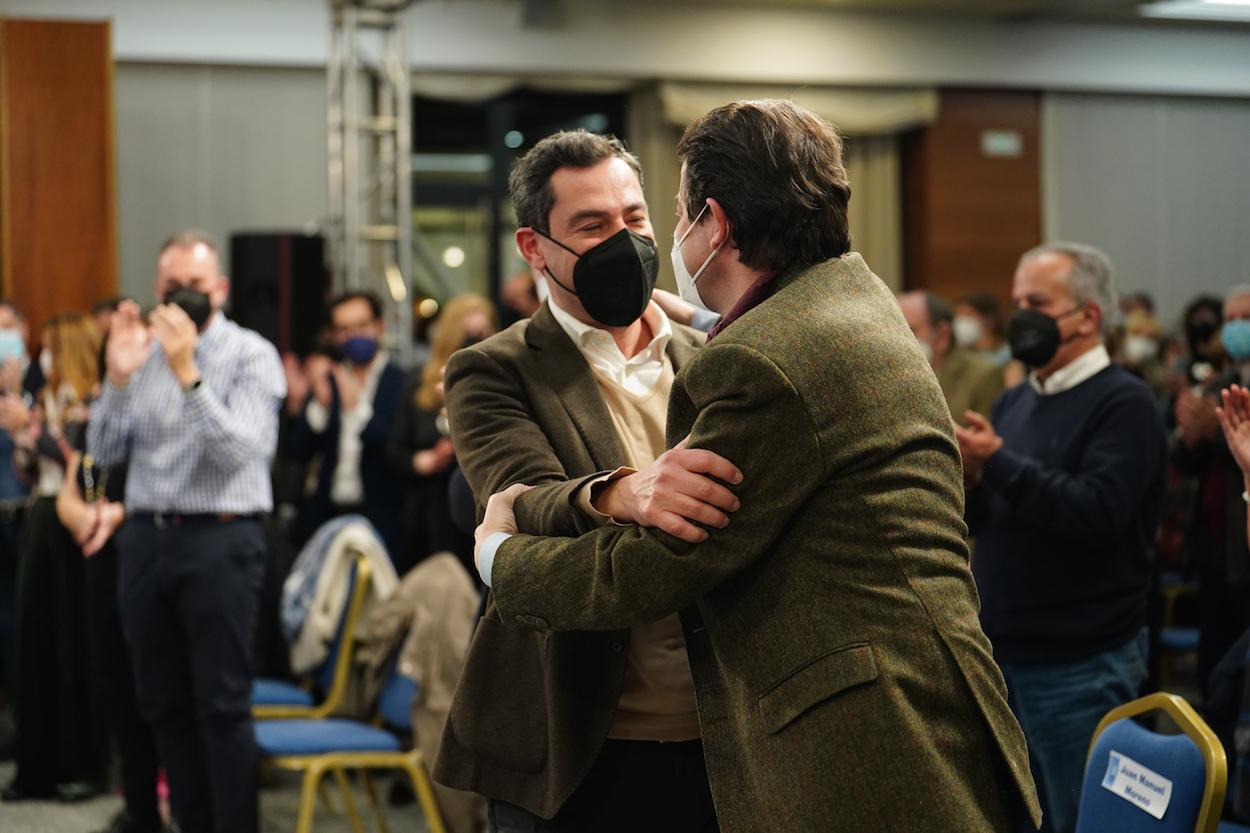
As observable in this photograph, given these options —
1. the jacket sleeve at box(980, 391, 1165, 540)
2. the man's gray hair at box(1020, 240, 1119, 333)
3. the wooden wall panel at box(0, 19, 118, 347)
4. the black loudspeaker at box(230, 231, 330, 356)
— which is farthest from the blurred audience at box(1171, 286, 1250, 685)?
the wooden wall panel at box(0, 19, 118, 347)

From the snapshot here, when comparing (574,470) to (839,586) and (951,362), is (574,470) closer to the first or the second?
(839,586)

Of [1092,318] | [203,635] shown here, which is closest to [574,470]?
[1092,318]

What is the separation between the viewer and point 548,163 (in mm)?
2156

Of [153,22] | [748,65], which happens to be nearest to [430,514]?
[153,22]

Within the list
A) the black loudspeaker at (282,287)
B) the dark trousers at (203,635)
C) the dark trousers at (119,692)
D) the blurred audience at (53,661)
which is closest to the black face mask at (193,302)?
the dark trousers at (203,635)

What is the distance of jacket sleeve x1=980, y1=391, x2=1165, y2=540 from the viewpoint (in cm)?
302

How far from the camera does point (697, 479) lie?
1532mm

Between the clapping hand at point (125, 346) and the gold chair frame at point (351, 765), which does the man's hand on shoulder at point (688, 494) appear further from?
the clapping hand at point (125, 346)

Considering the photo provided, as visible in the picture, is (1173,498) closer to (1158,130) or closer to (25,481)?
(25,481)

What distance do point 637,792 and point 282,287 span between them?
681 centimetres

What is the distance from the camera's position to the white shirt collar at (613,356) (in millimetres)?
2135

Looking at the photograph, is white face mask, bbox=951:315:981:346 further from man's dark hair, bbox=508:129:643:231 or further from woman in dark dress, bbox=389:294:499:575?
man's dark hair, bbox=508:129:643:231

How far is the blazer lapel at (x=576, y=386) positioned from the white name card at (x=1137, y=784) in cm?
88

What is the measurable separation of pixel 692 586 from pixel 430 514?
3.91 meters
